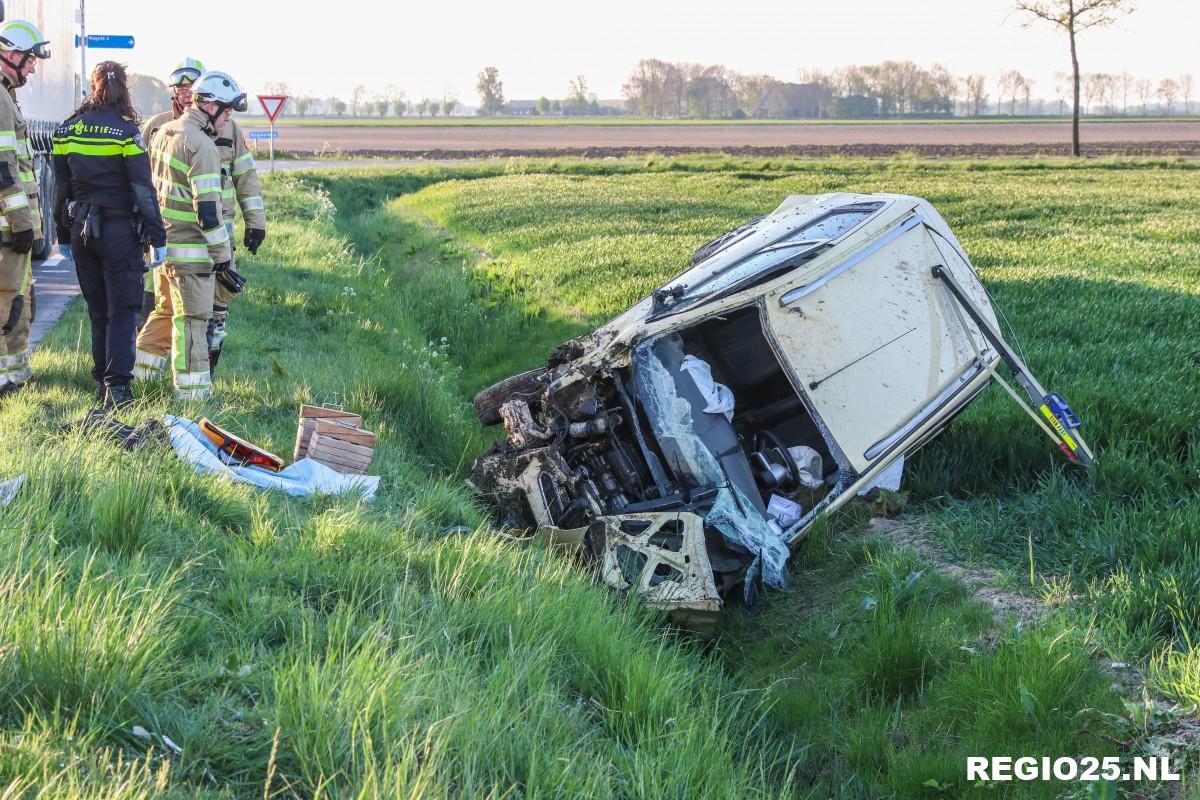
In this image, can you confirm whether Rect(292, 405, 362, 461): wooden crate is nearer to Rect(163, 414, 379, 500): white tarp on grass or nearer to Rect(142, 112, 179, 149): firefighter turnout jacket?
Rect(163, 414, 379, 500): white tarp on grass

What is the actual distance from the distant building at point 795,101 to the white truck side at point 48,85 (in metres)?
99.5

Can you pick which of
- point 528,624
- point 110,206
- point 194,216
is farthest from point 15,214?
point 528,624

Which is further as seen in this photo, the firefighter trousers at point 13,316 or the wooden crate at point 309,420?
the firefighter trousers at point 13,316

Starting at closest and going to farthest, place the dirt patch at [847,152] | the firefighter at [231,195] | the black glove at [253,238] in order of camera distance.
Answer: the black glove at [253,238] < the firefighter at [231,195] < the dirt patch at [847,152]

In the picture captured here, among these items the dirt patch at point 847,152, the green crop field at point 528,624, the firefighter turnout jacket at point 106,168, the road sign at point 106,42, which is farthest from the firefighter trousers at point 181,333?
the dirt patch at point 847,152

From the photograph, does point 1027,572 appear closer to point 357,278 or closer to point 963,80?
point 357,278

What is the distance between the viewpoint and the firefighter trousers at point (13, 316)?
7.00m

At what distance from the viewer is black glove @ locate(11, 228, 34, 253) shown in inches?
271

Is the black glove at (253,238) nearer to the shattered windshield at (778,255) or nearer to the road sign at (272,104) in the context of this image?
the shattered windshield at (778,255)

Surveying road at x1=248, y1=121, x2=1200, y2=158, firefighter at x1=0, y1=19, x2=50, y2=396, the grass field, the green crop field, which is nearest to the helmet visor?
firefighter at x1=0, y1=19, x2=50, y2=396

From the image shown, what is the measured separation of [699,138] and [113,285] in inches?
2338

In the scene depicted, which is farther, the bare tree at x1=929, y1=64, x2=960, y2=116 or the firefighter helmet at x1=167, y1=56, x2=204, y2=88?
the bare tree at x1=929, y1=64, x2=960, y2=116

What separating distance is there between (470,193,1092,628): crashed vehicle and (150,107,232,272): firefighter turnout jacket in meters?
2.77

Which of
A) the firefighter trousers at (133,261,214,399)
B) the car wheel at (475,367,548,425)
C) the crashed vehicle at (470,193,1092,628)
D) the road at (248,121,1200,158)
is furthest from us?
the road at (248,121,1200,158)
